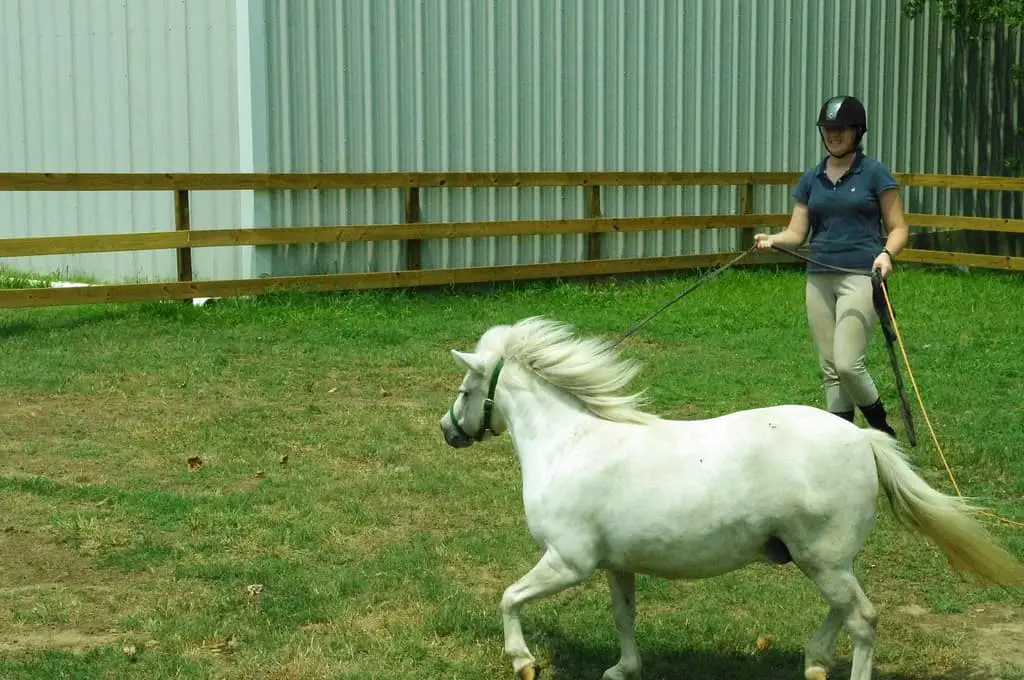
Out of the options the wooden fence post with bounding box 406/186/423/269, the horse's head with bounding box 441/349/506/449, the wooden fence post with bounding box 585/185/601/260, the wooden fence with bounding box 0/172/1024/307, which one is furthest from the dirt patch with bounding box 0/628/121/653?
the wooden fence post with bounding box 585/185/601/260

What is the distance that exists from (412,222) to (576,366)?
9840mm

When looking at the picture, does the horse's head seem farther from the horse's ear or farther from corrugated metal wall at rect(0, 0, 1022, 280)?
corrugated metal wall at rect(0, 0, 1022, 280)

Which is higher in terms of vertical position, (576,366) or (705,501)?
(576,366)

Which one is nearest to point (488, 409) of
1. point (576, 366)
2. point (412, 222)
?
point (576, 366)

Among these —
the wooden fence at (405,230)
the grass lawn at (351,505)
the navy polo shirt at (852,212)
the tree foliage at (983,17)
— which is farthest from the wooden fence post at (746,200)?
the navy polo shirt at (852,212)

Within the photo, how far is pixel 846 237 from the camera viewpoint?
6.79 metres

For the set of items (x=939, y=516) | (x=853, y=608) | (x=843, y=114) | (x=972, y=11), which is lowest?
(x=853, y=608)

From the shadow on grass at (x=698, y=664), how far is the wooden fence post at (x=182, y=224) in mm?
8528

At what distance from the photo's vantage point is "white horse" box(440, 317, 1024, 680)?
180 inches

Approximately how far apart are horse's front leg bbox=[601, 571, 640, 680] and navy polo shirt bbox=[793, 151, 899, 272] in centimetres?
246

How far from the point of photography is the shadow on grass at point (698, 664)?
200 inches

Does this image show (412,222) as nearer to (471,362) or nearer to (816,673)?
(471,362)

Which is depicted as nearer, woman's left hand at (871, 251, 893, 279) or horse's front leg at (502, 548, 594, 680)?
horse's front leg at (502, 548, 594, 680)

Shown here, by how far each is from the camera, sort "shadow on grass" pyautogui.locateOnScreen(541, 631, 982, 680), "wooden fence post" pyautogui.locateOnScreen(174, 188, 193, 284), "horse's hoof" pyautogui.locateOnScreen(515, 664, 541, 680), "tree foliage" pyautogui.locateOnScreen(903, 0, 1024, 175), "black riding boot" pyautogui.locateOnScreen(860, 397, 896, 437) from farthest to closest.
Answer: "tree foliage" pyautogui.locateOnScreen(903, 0, 1024, 175)
"wooden fence post" pyautogui.locateOnScreen(174, 188, 193, 284)
"black riding boot" pyautogui.locateOnScreen(860, 397, 896, 437)
"shadow on grass" pyautogui.locateOnScreen(541, 631, 982, 680)
"horse's hoof" pyautogui.locateOnScreen(515, 664, 541, 680)
